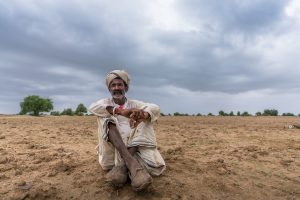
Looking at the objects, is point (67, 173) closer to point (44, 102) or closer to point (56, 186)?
point (56, 186)

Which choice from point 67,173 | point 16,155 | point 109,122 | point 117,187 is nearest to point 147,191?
point 117,187

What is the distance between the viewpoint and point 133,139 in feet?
13.3

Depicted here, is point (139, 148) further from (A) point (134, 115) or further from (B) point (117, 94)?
(B) point (117, 94)

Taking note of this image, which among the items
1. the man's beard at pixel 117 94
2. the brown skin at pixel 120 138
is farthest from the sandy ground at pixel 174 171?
the man's beard at pixel 117 94

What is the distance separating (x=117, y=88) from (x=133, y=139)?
2.03 ft

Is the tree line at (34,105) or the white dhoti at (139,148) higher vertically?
the tree line at (34,105)

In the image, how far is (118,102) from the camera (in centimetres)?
430

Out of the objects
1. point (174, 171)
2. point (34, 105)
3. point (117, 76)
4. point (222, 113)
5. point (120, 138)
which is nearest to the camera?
point (120, 138)

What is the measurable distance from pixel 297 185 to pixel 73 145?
3543mm

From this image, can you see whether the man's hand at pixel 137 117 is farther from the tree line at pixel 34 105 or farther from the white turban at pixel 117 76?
the tree line at pixel 34 105

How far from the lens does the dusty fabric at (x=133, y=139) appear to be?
13.2 ft

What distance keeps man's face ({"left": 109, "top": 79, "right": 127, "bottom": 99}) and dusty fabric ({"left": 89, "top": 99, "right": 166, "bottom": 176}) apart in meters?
0.11

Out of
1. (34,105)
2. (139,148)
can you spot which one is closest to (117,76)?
(139,148)

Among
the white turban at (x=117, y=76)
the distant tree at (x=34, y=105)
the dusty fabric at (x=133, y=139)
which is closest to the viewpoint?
the dusty fabric at (x=133, y=139)
